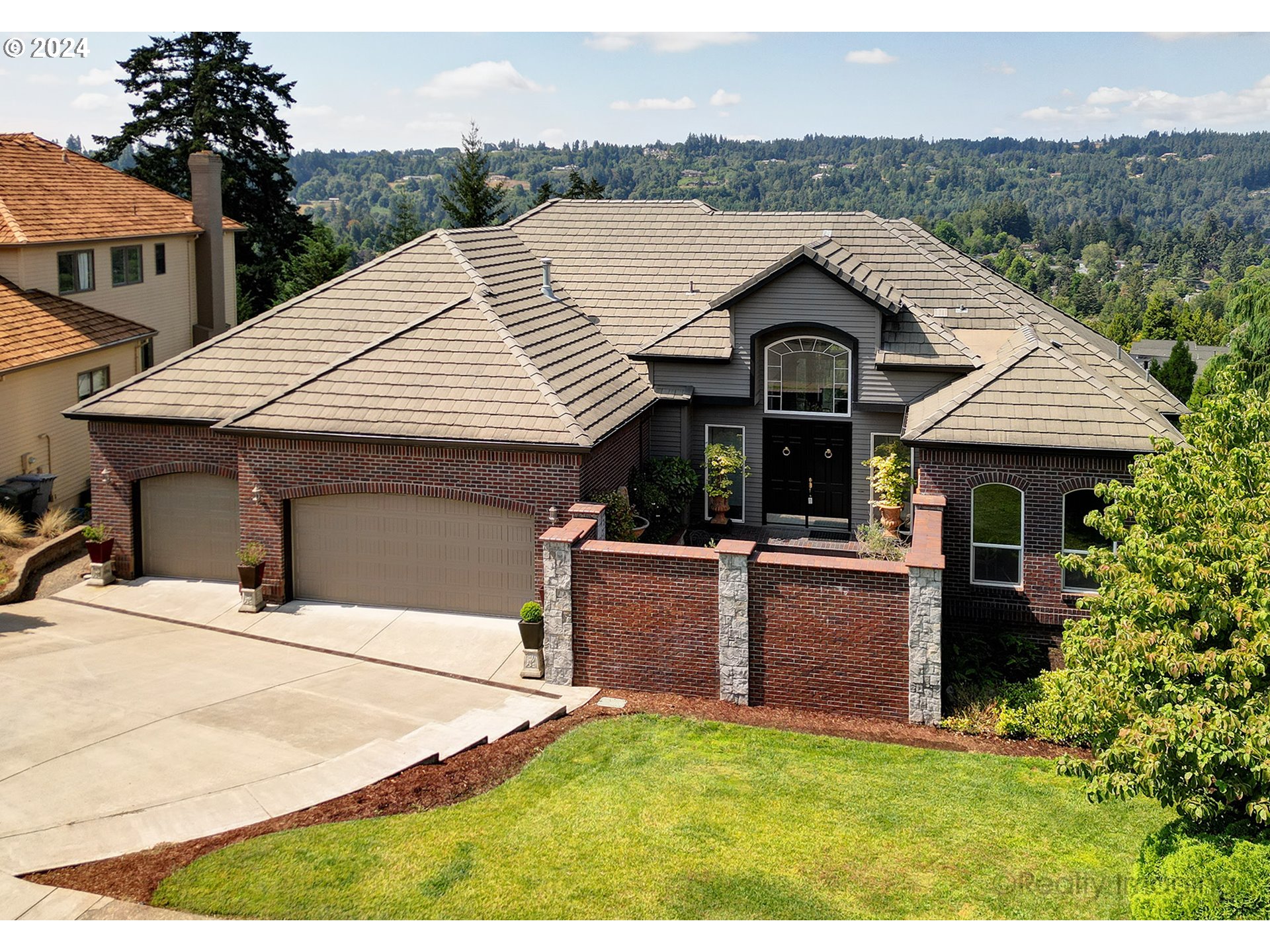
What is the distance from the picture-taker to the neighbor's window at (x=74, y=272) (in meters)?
28.8

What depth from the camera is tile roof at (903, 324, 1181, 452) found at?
720 inches

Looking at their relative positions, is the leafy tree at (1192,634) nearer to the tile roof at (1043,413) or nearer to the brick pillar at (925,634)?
the brick pillar at (925,634)

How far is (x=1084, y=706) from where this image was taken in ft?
34.4

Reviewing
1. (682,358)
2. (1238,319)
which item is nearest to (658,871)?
(682,358)

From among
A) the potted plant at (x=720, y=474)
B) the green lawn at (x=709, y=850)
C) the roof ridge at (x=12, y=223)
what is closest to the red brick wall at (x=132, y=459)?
the roof ridge at (x=12, y=223)

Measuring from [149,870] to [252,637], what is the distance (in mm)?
8549

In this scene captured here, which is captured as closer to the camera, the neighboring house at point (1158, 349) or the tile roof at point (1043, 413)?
the tile roof at point (1043, 413)

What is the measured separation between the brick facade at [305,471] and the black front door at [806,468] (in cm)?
363

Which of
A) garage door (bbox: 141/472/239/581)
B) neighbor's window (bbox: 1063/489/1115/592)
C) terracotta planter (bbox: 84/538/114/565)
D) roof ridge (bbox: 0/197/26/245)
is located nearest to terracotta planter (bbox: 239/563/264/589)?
garage door (bbox: 141/472/239/581)

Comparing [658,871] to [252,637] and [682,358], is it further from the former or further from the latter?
[682,358]

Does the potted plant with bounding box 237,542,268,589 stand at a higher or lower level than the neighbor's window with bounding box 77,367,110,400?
lower

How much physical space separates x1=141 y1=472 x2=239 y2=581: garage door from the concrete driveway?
80.6 inches

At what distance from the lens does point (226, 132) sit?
169ft

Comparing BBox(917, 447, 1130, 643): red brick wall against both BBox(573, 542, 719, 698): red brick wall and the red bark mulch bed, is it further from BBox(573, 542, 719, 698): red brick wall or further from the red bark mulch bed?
BBox(573, 542, 719, 698): red brick wall
